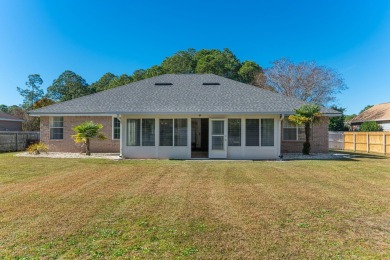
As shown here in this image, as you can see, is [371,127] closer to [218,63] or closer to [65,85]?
[218,63]

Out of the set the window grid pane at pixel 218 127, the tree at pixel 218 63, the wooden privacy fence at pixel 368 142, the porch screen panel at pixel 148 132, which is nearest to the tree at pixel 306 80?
the tree at pixel 218 63

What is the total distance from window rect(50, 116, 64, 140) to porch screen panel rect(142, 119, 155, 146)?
22.3 feet

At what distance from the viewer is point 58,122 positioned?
17.2m

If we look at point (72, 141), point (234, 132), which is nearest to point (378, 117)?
point (234, 132)

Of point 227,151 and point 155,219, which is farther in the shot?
point 227,151

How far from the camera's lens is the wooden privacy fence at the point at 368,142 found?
60.3 feet

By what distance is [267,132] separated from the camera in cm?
1422

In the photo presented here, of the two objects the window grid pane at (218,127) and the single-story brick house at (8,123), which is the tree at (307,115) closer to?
the window grid pane at (218,127)

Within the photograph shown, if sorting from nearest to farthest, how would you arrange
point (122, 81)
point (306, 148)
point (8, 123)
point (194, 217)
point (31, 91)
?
point (194, 217), point (306, 148), point (8, 123), point (122, 81), point (31, 91)

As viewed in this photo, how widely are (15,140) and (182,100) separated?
13991 mm

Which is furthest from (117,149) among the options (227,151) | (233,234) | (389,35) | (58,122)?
(389,35)

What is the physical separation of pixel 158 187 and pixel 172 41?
27798 millimetres

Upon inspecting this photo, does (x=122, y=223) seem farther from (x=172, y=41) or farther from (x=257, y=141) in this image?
(x=172, y=41)

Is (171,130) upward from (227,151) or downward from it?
upward
